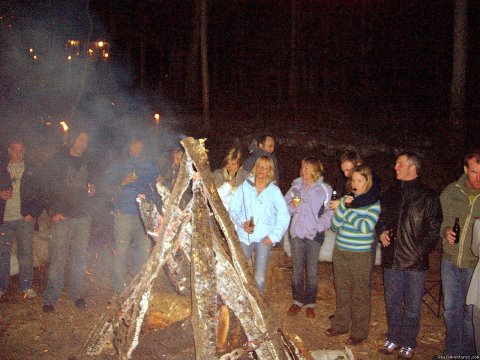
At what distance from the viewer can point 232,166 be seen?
18.7ft

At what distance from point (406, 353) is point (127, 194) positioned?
388 centimetres

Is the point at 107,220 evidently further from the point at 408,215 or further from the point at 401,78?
the point at 401,78

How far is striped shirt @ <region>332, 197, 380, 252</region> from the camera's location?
483cm

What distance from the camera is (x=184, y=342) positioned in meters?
4.12

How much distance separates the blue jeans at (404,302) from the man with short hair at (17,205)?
446 centimetres

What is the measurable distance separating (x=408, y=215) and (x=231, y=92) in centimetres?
1795

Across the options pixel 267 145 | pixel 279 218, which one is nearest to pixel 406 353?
pixel 279 218

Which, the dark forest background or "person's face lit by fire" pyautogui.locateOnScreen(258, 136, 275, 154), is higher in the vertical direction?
the dark forest background

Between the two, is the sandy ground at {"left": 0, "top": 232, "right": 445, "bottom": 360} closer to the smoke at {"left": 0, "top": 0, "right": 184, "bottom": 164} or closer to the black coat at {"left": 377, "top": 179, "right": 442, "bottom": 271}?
the black coat at {"left": 377, "top": 179, "right": 442, "bottom": 271}

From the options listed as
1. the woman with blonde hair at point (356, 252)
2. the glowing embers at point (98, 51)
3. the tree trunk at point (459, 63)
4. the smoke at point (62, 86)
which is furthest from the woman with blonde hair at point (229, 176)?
the glowing embers at point (98, 51)

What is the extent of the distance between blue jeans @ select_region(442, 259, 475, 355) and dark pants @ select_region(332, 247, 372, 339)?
2.64ft

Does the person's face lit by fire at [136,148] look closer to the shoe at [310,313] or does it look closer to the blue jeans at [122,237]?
the blue jeans at [122,237]

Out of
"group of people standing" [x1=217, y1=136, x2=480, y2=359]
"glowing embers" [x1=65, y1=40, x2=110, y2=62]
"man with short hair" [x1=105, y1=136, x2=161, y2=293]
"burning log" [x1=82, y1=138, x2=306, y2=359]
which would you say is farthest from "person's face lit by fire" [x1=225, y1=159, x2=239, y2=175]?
"glowing embers" [x1=65, y1=40, x2=110, y2=62]

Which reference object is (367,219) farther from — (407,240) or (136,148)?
(136,148)
